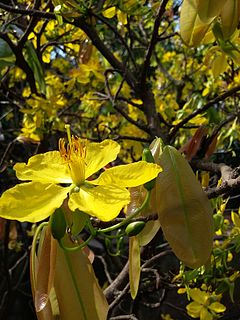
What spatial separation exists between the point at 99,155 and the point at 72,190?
0.09 meters

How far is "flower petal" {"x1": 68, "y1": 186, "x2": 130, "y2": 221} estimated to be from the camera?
1.72 ft

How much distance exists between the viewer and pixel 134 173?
550mm

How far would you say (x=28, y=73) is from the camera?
1.98 meters

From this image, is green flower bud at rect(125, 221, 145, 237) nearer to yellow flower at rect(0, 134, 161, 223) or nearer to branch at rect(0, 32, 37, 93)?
yellow flower at rect(0, 134, 161, 223)

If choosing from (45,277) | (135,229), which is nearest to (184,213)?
(135,229)

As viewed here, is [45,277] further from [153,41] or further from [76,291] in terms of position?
[153,41]

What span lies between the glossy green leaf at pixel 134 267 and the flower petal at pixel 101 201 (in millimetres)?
84

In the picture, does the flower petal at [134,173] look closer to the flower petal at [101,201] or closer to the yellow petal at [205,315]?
the flower petal at [101,201]

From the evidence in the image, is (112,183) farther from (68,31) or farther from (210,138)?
(68,31)

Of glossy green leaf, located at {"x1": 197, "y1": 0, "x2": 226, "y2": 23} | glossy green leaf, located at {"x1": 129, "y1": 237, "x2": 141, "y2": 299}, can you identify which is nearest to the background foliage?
glossy green leaf, located at {"x1": 197, "y1": 0, "x2": 226, "y2": 23}

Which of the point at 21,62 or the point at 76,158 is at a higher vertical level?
the point at 21,62

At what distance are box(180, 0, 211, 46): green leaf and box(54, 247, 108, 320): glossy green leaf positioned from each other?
0.33m

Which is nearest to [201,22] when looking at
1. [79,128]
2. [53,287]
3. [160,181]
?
[160,181]

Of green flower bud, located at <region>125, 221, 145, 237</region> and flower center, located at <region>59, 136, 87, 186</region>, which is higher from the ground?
flower center, located at <region>59, 136, 87, 186</region>
